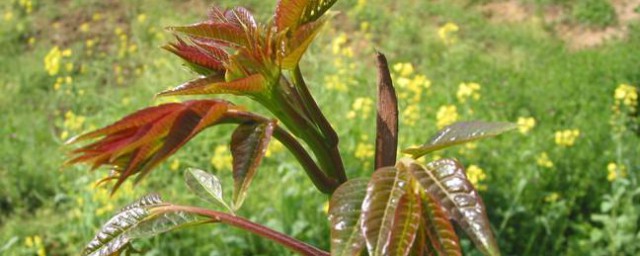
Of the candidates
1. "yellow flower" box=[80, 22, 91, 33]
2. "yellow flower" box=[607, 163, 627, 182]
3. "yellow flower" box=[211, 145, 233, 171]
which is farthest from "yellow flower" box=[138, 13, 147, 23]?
"yellow flower" box=[607, 163, 627, 182]

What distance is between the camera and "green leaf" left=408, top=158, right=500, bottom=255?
71 centimetres

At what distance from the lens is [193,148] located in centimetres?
443

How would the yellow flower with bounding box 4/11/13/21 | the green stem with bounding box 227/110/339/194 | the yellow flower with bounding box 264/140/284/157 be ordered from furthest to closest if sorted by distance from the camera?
the yellow flower with bounding box 4/11/13/21 < the yellow flower with bounding box 264/140/284/157 < the green stem with bounding box 227/110/339/194

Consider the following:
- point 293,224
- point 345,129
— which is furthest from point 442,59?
point 293,224

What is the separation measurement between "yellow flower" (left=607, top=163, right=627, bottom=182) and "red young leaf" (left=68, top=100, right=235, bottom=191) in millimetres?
2826

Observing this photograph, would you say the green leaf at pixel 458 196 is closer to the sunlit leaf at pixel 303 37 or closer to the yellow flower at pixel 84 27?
the sunlit leaf at pixel 303 37

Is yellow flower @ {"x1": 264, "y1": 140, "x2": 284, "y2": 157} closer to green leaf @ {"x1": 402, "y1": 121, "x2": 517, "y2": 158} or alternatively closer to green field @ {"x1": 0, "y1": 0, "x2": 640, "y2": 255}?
green field @ {"x1": 0, "y1": 0, "x2": 640, "y2": 255}

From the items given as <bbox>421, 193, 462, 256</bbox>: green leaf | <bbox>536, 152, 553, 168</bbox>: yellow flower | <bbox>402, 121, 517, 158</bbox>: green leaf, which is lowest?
<bbox>536, 152, 553, 168</bbox>: yellow flower

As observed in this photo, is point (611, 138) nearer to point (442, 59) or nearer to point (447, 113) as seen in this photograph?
point (447, 113)

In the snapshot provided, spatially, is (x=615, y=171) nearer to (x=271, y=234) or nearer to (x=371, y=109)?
(x=371, y=109)

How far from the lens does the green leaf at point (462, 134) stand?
0.84m

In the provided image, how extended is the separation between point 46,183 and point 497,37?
2.94 m

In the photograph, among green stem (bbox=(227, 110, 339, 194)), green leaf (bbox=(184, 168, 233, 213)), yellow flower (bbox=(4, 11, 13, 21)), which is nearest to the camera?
green stem (bbox=(227, 110, 339, 194))

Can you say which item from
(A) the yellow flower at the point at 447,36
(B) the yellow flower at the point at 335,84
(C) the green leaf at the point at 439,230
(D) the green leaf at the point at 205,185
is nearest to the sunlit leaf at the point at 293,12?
(C) the green leaf at the point at 439,230
